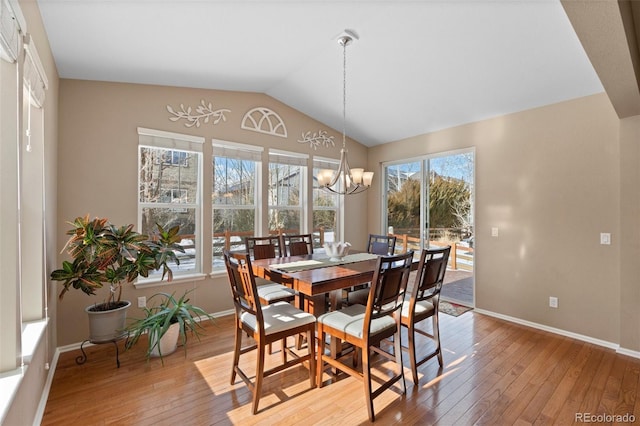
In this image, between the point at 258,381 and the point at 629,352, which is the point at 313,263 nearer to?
the point at 258,381

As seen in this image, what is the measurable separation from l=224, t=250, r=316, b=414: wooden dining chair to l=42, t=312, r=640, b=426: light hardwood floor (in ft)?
0.67

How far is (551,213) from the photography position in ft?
11.5

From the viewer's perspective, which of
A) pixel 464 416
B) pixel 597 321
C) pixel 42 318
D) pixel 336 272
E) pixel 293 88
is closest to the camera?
pixel 464 416

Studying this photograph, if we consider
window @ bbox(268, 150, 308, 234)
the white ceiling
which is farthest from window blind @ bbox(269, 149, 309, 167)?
the white ceiling

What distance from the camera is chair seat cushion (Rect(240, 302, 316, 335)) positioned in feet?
7.30

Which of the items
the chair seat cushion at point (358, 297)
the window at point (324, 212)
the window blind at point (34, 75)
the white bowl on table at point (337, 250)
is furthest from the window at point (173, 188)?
the chair seat cushion at point (358, 297)

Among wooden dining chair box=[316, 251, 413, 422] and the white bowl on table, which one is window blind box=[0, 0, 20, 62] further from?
the white bowl on table

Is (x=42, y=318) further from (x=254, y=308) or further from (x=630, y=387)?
(x=630, y=387)

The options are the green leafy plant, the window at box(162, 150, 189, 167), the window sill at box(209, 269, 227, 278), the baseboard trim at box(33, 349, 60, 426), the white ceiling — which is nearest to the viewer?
the baseboard trim at box(33, 349, 60, 426)

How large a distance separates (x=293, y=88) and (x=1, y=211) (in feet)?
10.8

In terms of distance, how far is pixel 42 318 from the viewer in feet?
7.35

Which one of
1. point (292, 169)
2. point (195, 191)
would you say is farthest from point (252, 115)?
point (195, 191)

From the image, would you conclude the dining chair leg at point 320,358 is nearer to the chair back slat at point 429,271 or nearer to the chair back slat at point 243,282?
the chair back slat at point 243,282

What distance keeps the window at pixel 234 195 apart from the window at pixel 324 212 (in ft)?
3.44
